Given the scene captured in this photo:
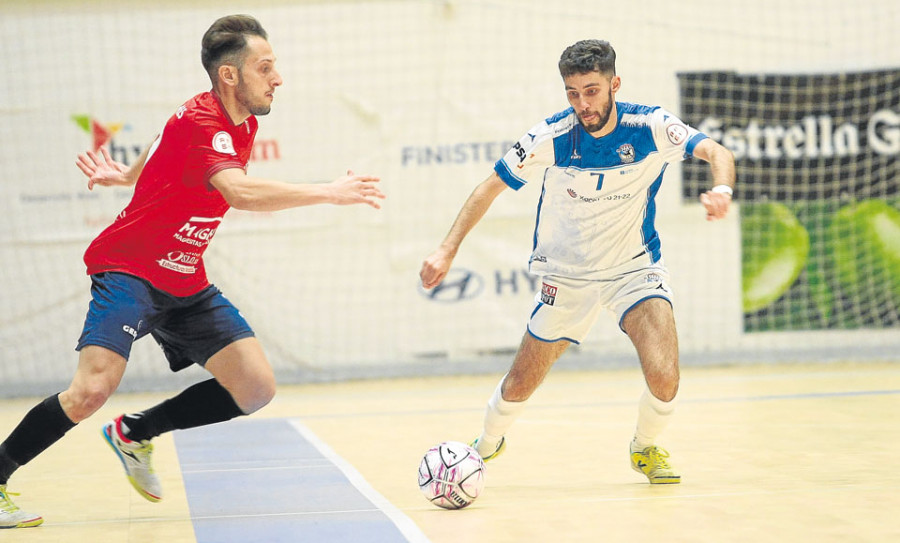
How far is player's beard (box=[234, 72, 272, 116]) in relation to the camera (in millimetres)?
5180

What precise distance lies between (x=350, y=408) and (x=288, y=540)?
548 centimetres

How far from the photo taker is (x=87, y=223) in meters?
12.4

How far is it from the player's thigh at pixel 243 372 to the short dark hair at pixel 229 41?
127cm

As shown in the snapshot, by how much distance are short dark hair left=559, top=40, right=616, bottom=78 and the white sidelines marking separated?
7.37 feet

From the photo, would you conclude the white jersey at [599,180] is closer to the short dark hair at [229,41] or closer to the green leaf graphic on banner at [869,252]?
the short dark hair at [229,41]

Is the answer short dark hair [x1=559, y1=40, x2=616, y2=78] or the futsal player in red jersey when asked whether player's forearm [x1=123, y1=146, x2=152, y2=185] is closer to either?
the futsal player in red jersey

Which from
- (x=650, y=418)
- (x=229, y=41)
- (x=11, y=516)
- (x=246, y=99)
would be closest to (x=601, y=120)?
(x=650, y=418)

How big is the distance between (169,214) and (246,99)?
0.64m

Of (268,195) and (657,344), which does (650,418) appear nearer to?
(657,344)

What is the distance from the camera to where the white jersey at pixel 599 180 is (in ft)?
19.1

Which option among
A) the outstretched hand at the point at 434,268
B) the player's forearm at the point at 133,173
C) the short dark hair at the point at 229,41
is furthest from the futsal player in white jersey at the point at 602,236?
the player's forearm at the point at 133,173

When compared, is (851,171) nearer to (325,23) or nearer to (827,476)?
(325,23)

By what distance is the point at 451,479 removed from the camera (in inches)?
201

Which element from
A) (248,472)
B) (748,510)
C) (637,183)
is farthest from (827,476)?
(248,472)
